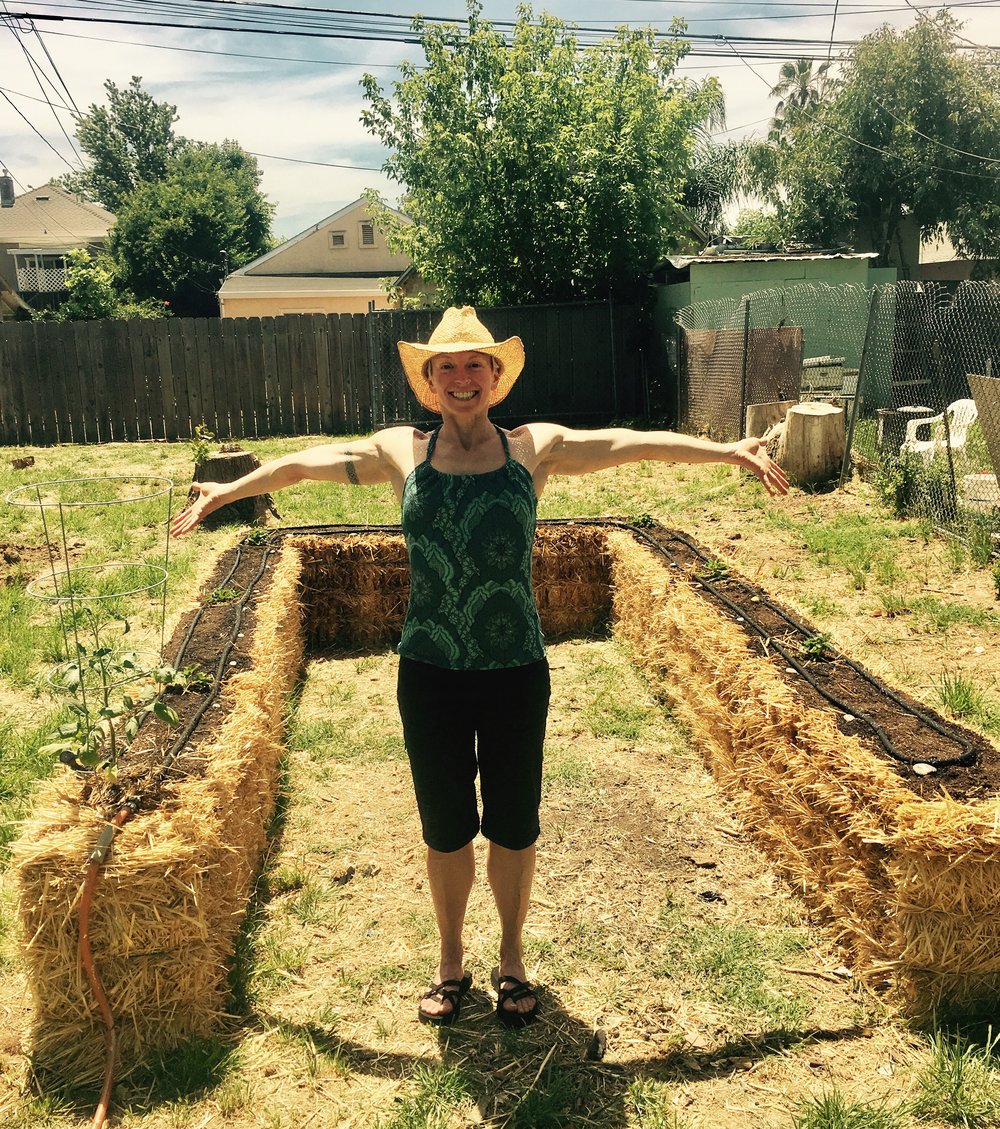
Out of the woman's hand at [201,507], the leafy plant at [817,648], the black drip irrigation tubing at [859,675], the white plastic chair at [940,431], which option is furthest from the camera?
the white plastic chair at [940,431]

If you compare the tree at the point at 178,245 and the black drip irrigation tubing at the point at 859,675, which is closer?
the black drip irrigation tubing at the point at 859,675

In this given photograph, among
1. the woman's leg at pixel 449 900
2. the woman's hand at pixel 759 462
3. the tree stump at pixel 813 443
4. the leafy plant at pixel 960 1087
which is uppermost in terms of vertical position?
the woman's hand at pixel 759 462

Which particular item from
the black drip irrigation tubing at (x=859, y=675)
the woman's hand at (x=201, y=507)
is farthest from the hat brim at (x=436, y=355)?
the black drip irrigation tubing at (x=859, y=675)

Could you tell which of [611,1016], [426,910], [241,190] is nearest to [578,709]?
[426,910]

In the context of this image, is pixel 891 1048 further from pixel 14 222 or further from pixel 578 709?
pixel 14 222

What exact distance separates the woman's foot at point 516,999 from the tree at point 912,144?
32.3 meters

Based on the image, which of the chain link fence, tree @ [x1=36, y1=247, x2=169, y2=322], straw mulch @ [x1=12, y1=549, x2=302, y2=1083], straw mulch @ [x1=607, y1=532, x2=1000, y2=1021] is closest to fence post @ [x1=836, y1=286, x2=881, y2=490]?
the chain link fence

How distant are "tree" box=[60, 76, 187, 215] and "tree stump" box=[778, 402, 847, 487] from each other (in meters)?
72.6

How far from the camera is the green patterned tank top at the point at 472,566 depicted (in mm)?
2695

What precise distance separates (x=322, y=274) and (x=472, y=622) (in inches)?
1494

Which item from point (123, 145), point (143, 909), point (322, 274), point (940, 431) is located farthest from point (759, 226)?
point (123, 145)

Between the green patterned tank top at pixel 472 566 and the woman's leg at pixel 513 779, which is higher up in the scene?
the green patterned tank top at pixel 472 566

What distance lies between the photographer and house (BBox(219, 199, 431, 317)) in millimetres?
33719

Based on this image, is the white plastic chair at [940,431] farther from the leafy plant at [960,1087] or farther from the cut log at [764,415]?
the leafy plant at [960,1087]
